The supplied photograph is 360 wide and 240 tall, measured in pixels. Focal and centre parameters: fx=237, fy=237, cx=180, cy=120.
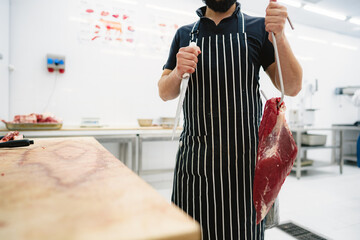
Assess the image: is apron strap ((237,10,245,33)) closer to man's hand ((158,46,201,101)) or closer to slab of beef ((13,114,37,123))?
man's hand ((158,46,201,101))

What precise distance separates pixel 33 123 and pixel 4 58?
38.1 inches

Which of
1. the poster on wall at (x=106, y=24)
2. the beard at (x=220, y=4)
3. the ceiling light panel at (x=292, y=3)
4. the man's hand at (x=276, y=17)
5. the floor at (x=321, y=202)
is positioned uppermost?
the ceiling light panel at (x=292, y=3)

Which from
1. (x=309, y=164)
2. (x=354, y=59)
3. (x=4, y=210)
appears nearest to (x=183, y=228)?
(x=4, y=210)

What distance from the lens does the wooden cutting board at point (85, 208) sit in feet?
0.91

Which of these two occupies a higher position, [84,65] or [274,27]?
[84,65]

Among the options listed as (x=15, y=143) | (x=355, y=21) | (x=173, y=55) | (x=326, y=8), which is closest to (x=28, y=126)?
(x=15, y=143)

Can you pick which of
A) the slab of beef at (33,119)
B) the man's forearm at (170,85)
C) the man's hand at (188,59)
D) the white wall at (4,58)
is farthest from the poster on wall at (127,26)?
the man's hand at (188,59)

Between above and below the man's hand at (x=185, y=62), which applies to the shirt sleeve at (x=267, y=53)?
above

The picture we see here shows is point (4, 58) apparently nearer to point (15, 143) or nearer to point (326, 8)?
point (15, 143)

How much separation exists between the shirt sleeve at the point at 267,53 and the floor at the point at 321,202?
5.24ft

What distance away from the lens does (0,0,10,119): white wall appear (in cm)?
267

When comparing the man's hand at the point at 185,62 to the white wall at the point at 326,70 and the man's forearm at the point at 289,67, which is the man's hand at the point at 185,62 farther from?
the white wall at the point at 326,70

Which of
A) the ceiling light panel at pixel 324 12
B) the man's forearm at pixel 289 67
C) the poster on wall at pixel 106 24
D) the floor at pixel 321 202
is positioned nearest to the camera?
the man's forearm at pixel 289 67

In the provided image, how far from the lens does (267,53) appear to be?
3.55ft
